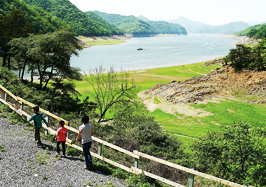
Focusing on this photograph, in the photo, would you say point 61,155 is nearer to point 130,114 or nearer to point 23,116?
point 23,116

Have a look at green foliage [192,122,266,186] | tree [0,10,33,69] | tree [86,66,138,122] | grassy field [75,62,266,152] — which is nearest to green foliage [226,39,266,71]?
grassy field [75,62,266,152]

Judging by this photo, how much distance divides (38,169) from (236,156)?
9.06 meters

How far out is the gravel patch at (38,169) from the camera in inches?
302

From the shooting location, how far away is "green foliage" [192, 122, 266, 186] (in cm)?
1056

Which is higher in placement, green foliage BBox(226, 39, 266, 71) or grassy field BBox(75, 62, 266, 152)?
green foliage BBox(226, 39, 266, 71)

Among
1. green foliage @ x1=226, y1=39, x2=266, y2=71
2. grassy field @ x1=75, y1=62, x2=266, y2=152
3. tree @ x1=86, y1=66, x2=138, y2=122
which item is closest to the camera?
tree @ x1=86, y1=66, x2=138, y2=122

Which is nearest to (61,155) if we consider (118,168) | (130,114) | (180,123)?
(118,168)

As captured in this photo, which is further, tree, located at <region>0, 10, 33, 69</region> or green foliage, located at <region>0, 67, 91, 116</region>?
tree, located at <region>0, 10, 33, 69</region>

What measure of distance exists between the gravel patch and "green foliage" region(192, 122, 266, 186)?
5736mm

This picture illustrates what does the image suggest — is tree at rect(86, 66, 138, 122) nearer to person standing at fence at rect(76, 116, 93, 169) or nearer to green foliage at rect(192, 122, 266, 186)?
green foliage at rect(192, 122, 266, 186)

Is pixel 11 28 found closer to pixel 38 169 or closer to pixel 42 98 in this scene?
pixel 42 98

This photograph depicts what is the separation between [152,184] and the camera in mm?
8430

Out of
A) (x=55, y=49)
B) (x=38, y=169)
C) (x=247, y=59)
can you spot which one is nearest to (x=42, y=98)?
(x=55, y=49)

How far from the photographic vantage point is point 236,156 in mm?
11328
